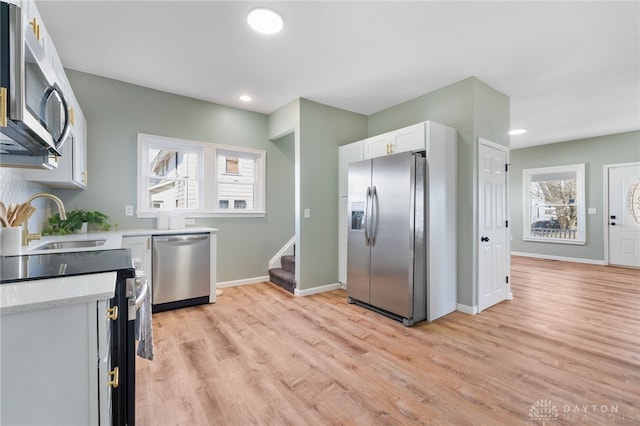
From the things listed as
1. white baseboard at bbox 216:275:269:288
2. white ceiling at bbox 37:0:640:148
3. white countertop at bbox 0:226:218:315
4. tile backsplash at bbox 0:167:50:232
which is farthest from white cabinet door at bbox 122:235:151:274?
white countertop at bbox 0:226:218:315

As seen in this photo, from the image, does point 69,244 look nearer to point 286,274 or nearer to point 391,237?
point 286,274

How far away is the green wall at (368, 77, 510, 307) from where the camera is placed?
321 cm

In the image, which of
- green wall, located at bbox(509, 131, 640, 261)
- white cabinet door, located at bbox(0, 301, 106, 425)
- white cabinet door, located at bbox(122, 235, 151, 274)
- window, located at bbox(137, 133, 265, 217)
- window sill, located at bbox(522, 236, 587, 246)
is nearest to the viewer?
white cabinet door, located at bbox(0, 301, 106, 425)

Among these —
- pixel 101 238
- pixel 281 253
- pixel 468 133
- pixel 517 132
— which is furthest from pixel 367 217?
pixel 517 132

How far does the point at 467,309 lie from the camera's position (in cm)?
Result: 323

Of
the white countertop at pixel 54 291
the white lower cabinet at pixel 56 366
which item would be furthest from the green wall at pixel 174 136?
the white lower cabinet at pixel 56 366

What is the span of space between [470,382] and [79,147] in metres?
3.87

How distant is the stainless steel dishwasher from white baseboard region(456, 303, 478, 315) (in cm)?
300

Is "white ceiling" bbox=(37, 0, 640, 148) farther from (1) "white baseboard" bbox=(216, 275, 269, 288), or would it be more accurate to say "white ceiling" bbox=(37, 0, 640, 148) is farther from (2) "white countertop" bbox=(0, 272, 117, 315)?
(1) "white baseboard" bbox=(216, 275, 269, 288)

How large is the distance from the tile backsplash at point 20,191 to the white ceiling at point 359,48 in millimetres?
1299

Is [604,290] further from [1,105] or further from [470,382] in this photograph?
[1,105]

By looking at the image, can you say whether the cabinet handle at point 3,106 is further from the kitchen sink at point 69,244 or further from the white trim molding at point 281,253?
the white trim molding at point 281,253

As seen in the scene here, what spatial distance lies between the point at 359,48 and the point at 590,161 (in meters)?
6.27

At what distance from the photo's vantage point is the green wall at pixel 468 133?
3213 millimetres
